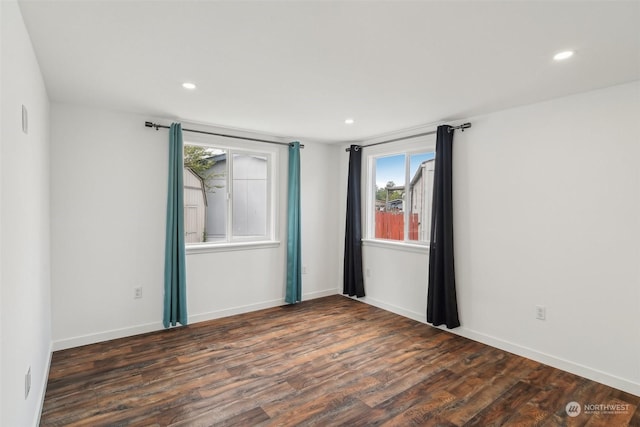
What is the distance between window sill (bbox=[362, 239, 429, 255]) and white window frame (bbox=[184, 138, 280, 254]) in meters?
1.32

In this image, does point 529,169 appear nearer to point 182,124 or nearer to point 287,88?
point 287,88

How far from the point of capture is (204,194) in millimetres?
4211

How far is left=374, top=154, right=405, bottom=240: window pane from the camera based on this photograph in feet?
14.9

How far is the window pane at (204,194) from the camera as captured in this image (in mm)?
4082

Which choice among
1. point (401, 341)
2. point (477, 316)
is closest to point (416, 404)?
point (401, 341)

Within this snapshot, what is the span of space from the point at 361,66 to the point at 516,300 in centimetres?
261

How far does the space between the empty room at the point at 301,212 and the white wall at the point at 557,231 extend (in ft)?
0.06

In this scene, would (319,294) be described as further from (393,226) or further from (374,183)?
(374,183)

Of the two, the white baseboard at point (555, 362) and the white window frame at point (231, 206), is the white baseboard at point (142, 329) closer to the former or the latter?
the white window frame at point (231, 206)

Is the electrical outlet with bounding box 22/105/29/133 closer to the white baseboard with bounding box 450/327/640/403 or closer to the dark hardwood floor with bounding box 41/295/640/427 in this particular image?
the dark hardwood floor with bounding box 41/295/640/427

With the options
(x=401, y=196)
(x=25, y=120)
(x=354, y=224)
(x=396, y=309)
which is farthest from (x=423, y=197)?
(x=25, y=120)

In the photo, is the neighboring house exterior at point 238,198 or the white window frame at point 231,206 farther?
the neighboring house exterior at point 238,198

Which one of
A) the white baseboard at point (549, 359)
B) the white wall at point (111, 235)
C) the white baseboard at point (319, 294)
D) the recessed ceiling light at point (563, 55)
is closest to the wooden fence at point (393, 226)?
the white baseboard at point (549, 359)

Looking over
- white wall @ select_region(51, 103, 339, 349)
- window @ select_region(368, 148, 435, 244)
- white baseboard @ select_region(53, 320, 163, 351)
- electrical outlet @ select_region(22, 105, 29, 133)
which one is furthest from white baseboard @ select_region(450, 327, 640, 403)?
electrical outlet @ select_region(22, 105, 29, 133)
